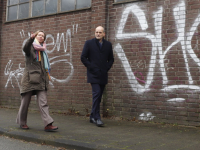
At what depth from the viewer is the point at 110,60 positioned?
6.30 meters

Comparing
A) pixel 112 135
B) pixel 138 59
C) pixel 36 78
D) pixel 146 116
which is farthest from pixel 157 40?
pixel 36 78

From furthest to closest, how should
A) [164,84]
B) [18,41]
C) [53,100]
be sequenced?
[18,41] → [53,100] → [164,84]

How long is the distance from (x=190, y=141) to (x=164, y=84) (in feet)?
6.72

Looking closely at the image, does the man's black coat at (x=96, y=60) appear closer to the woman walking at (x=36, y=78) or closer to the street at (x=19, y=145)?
the woman walking at (x=36, y=78)

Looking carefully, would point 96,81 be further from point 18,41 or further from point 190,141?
point 18,41

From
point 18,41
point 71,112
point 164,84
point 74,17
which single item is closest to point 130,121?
point 164,84

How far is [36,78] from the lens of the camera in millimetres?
5371

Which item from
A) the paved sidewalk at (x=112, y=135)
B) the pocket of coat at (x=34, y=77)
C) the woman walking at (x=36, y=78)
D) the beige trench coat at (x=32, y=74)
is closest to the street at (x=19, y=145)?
the paved sidewalk at (x=112, y=135)

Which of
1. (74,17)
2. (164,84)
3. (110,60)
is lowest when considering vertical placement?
(164,84)

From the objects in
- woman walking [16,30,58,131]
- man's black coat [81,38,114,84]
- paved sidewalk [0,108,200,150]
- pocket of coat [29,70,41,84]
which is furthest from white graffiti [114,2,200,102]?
pocket of coat [29,70,41,84]

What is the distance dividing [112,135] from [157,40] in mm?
2605

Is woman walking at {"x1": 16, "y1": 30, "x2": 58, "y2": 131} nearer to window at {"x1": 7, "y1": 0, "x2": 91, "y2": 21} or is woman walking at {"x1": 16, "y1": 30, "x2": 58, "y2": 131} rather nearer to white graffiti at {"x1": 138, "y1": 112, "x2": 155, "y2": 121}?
white graffiti at {"x1": 138, "y1": 112, "x2": 155, "y2": 121}

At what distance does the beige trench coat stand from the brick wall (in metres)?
2.24

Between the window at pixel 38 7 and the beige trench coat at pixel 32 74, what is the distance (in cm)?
306
